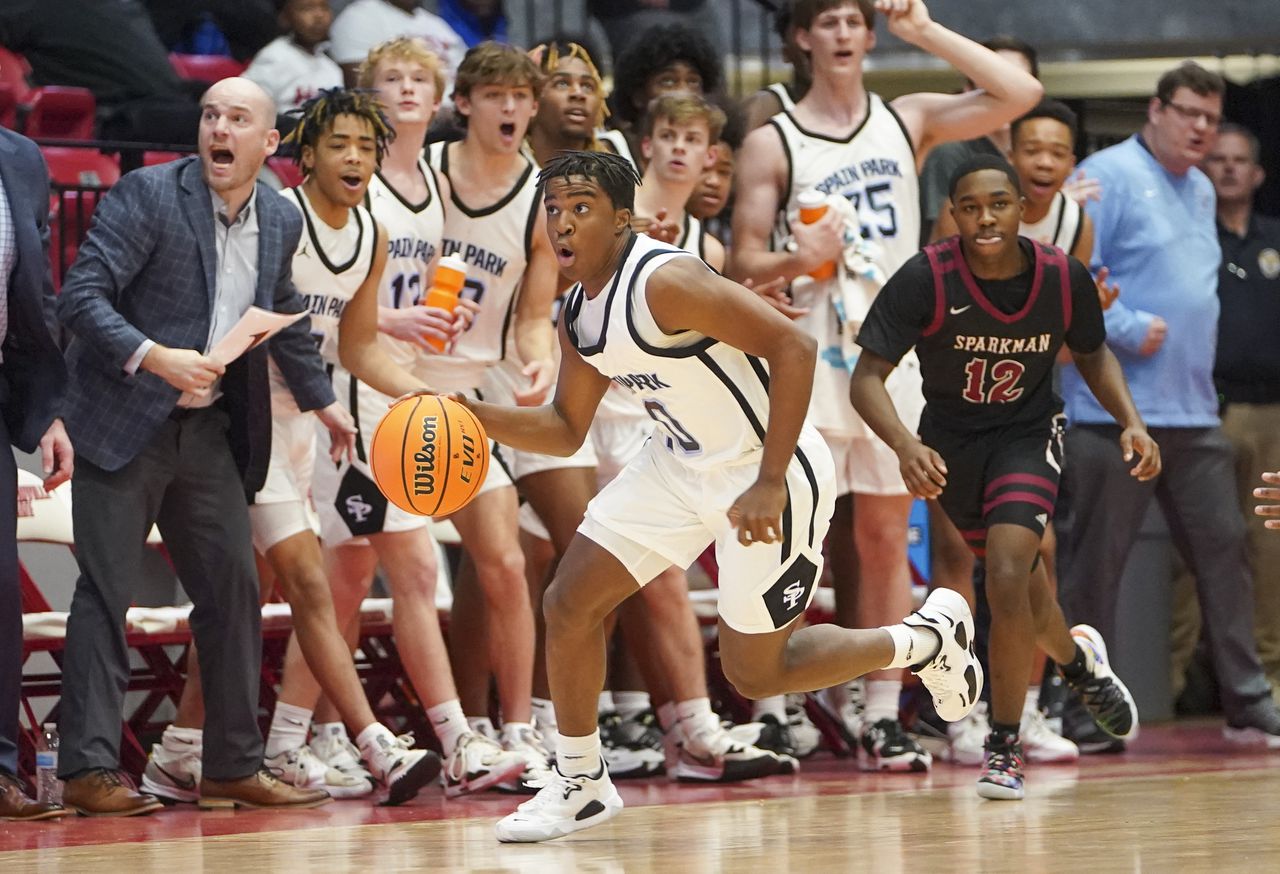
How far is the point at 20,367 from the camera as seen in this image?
6.16m

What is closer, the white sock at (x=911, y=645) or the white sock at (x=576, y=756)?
the white sock at (x=576, y=756)

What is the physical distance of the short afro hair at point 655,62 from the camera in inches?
317

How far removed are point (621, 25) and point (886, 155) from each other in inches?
117

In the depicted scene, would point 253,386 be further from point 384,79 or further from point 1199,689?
point 1199,689

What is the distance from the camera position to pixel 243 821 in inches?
231

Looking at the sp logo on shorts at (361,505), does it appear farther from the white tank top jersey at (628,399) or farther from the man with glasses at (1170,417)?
the man with glasses at (1170,417)

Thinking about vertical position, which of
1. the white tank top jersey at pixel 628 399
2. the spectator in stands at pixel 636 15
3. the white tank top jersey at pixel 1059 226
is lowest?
the white tank top jersey at pixel 628 399

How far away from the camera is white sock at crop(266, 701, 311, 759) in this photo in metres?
6.73

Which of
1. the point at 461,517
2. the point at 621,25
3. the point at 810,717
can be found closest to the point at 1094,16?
the point at 621,25

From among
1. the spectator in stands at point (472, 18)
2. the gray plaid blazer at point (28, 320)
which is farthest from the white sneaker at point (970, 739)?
the spectator in stands at point (472, 18)

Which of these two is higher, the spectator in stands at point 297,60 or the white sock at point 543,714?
the spectator in stands at point 297,60

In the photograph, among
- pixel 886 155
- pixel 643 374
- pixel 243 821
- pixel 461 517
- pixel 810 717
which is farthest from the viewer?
pixel 810 717

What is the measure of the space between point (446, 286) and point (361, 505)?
2.68 ft

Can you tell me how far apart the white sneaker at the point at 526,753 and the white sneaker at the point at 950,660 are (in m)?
1.29
